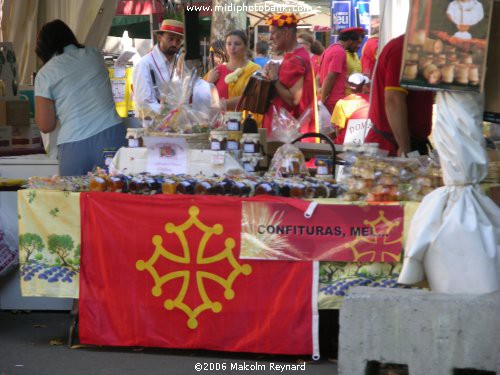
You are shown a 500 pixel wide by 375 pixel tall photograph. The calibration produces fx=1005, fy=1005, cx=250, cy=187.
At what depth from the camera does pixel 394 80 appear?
246 inches

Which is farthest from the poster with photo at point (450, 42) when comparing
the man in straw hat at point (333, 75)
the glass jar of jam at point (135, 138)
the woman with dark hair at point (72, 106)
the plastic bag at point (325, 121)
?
the man in straw hat at point (333, 75)

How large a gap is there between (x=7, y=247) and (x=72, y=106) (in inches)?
49.5

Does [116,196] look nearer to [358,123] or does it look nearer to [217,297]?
[217,297]

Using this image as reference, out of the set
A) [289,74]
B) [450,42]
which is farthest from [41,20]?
[450,42]

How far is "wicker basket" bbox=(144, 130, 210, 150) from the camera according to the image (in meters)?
6.23

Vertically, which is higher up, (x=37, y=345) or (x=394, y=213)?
(x=394, y=213)

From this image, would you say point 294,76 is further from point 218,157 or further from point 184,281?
point 184,281

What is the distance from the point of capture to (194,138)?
627 cm

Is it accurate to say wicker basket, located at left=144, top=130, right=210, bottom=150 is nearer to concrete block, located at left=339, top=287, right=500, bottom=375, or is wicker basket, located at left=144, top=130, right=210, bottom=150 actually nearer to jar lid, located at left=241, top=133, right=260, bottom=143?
jar lid, located at left=241, top=133, right=260, bottom=143

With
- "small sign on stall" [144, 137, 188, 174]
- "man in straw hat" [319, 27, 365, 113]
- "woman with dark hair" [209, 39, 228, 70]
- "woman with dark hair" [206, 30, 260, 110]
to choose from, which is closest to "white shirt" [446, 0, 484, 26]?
"small sign on stall" [144, 137, 188, 174]

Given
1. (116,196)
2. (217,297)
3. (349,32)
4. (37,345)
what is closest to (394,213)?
(217,297)

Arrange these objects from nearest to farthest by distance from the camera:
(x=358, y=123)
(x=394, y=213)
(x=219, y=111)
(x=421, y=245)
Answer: (x=421, y=245), (x=394, y=213), (x=219, y=111), (x=358, y=123)

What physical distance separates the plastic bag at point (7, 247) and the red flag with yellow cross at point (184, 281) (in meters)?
0.91

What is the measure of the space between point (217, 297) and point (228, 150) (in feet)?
3.49
